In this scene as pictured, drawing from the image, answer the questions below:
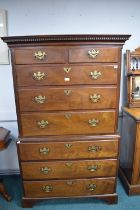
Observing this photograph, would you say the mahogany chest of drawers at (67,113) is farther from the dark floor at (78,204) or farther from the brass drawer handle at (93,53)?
the dark floor at (78,204)

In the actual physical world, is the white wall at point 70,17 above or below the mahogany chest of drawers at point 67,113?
above

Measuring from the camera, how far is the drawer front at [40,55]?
1650 millimetres

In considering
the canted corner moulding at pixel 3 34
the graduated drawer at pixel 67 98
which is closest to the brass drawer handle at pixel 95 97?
the graduated drawer at pixel 67 98

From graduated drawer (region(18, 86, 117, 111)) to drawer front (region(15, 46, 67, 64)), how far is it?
25cm

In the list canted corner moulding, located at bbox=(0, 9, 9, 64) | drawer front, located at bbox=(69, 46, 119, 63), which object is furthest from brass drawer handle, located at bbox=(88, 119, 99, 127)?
canted corner moulding, located at bbox=(0, 9, 9, 64)

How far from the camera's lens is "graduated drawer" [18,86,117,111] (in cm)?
174

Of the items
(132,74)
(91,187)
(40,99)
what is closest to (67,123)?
(40,99)

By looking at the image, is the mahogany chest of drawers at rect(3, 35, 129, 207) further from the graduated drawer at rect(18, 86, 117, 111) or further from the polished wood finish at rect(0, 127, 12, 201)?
the polished wood finish at rect(0, 127, 12, 201)

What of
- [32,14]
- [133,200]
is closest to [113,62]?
[32,14]

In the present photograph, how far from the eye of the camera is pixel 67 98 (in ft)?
5.76

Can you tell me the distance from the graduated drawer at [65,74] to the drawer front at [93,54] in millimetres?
53

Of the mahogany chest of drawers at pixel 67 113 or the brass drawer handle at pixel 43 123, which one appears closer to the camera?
the mahogany chest of drawers at pixel 67 113

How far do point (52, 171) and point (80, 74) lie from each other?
1.03 m

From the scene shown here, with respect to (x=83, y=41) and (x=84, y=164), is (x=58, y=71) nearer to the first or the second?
(x=83, y=41)
